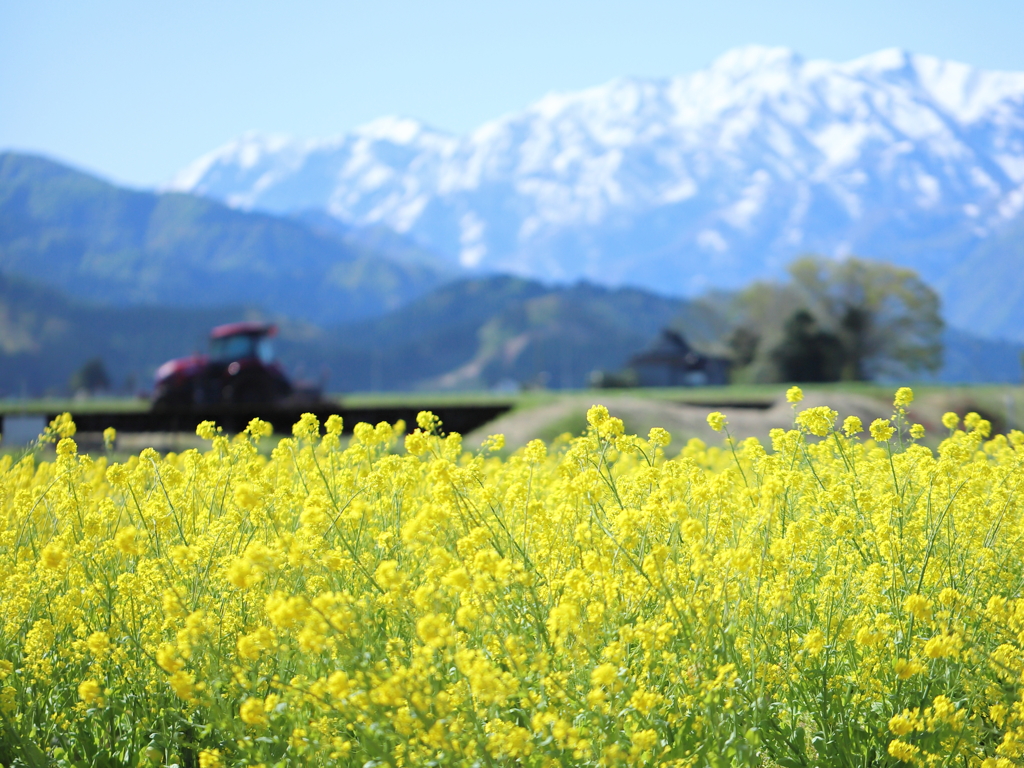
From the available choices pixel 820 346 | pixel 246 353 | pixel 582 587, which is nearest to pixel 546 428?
pixel 246 353

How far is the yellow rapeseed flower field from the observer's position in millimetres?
2898

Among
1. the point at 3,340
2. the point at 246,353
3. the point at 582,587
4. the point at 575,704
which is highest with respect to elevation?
the point at 3,340

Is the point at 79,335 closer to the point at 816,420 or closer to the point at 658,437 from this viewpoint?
the point at 658,437

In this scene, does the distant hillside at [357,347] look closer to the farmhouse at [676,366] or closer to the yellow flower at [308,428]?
the farmhouse at [676,366]

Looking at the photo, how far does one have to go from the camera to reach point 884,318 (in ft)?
193

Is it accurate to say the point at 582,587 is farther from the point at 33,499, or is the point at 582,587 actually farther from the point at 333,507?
the point at 33,499

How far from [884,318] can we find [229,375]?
45223 mm

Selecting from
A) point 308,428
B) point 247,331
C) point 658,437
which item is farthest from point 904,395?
point 247,331

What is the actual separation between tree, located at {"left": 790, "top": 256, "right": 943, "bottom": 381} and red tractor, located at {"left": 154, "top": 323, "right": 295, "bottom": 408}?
39280 mm

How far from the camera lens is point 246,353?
84.4 feet

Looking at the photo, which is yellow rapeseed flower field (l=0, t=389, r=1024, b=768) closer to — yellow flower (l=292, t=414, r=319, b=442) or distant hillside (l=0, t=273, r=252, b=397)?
yellow flower (l=292, t=414, r=319, b=442)

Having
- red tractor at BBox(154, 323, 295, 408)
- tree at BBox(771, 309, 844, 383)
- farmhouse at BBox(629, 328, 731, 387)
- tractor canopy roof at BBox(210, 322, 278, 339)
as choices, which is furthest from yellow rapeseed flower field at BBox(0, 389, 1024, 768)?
farmhouse at BBox(629, 328, 731, 387)

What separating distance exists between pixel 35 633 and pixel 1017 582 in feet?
13.4

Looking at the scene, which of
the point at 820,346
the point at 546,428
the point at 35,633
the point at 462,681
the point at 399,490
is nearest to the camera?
the point at 462,681
